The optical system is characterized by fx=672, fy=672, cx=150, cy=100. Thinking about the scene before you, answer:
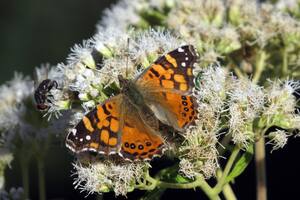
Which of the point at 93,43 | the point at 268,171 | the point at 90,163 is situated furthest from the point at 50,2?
the point at 90,163

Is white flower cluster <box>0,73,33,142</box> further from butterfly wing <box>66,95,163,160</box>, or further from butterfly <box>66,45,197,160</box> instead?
butterfly wing <box>66,95,163,160</box>

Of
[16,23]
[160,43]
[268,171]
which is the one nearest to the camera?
[160,43]

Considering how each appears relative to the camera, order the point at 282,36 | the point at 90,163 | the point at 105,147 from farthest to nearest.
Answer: the point at 282,36 < the point at 90,163 < the point at 105,147

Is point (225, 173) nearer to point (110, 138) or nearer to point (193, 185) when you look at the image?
point (193, 185)

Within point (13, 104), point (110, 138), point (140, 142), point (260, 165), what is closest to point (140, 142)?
point (140, 142)

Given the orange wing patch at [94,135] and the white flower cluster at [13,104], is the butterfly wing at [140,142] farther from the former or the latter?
the white flower cluster at [13,104]

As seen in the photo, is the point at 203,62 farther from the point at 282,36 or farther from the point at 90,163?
the point at 90,163

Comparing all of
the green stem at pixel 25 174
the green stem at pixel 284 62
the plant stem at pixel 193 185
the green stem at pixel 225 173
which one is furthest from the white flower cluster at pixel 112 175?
the green stem at pixel 284 62
